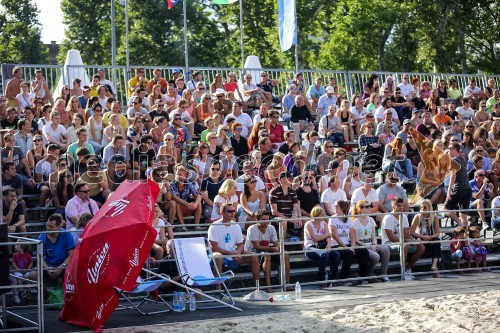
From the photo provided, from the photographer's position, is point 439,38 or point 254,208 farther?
point 439,38

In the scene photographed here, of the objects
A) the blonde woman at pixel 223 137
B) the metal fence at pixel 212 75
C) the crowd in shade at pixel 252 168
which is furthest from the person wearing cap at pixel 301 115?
the blonde woman at pixel 223 137

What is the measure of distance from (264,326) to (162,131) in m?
7.36

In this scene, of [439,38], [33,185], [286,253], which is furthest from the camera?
[439,38]

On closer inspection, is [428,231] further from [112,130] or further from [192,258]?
[112,130]

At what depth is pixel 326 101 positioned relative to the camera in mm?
23812

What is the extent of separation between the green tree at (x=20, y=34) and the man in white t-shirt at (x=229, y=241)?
5335 cm

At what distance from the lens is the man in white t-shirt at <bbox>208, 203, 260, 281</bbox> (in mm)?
15812

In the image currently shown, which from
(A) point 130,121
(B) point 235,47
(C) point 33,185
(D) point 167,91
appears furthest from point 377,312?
(B) point 235,47

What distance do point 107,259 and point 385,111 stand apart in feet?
37.3

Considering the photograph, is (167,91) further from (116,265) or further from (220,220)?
(116,265)

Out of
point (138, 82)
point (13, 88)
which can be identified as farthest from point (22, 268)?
point (138, 82)

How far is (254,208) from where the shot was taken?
17578 millimetres

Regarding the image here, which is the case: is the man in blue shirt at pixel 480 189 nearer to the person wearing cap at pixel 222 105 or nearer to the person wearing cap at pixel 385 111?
the person wearing cap at pixel 385 111

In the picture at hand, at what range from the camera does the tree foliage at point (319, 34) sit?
44469 mm
